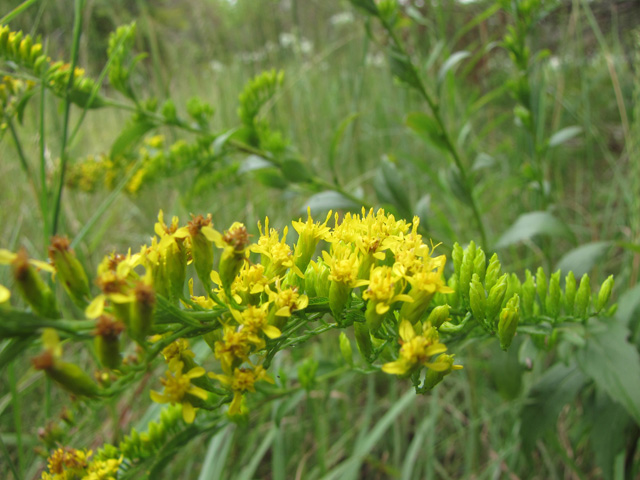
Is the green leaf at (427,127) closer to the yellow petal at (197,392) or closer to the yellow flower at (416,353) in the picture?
the yellow flower at (416,353)

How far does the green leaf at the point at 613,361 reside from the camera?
1.12 meters

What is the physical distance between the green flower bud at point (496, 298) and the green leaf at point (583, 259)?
0.86 meters

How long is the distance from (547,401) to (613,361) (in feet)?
0.98

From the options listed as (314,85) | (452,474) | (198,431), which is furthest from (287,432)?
(314,85)

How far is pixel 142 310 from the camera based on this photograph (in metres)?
0.58

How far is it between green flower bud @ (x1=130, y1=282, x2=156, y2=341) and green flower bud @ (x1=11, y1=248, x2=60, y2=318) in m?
0.10

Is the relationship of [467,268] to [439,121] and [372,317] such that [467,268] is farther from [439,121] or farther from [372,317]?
[439,121]

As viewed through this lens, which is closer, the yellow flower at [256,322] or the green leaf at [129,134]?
the yellow flower at [256,322]

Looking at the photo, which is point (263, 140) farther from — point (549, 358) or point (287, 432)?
point (549, 358)

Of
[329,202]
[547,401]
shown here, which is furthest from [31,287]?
[547,401]

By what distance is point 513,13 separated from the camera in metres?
1.62

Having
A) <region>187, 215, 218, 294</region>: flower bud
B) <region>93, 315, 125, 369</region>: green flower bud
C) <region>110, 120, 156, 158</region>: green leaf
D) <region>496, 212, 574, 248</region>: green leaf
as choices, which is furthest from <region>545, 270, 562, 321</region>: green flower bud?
<region>110, 120, 156, 158</region>: green leaf

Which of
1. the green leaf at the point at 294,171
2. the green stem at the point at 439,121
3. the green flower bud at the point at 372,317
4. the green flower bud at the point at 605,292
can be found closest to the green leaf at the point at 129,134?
the green leaf at the point at 294,171

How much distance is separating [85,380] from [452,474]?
5.90ft
